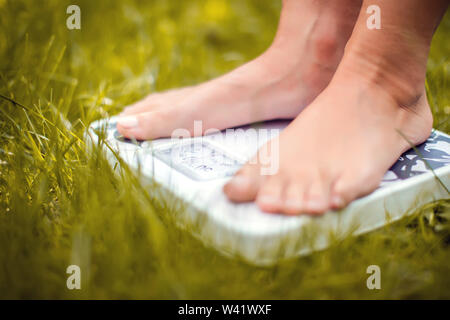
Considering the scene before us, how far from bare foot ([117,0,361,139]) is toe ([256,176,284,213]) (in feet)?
1.21

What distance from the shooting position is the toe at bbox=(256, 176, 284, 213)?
31.6 inches

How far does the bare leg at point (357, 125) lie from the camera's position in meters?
0.83

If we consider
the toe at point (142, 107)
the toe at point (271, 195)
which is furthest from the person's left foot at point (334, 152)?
the toe at point (142, 107)

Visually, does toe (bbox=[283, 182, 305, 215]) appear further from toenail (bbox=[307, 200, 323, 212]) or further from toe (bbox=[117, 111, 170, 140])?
toe (bbox=[117, 111, 170, 140])

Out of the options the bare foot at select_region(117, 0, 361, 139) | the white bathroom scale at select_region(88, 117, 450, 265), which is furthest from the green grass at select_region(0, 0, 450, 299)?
the bare foot at select_region(117, 0, 361, 139)

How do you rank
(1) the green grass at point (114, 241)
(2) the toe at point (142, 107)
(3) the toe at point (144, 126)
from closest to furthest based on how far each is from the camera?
(1) the green grass at point (114, 241)
(3) the toe at point (144, 126)
(2) the toe at point (142, 107)

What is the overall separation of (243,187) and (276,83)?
465mm

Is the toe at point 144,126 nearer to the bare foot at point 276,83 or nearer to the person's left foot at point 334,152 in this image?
the bare foot at point 276,83

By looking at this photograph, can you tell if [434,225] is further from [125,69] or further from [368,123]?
[125,69]

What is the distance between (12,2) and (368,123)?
1.35 m

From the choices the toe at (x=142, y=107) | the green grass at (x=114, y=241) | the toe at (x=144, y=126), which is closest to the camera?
the green grass at (x=114, y=241)

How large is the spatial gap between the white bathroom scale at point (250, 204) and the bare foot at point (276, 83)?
0.16 feet

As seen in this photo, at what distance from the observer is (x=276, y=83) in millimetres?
1205
